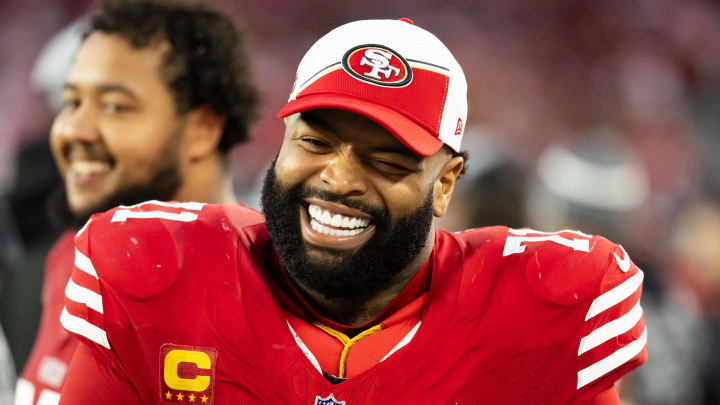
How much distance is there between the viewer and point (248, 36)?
3.51m

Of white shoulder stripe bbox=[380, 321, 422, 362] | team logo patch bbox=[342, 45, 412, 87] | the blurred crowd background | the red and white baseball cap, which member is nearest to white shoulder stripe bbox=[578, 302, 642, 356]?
white shoulder stripe bbox=[380, 321, 422, 362]

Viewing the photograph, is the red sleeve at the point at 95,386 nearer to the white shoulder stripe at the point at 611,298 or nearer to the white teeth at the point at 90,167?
the white shoulder stripe at the point at 611,298

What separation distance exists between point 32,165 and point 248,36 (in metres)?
1.48

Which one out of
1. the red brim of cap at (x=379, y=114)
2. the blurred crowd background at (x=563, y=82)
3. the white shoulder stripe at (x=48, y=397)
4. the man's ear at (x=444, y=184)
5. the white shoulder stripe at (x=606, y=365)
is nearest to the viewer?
the red brim of cap at (x=379, y=114)

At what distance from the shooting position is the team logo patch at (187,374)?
6.44 feet

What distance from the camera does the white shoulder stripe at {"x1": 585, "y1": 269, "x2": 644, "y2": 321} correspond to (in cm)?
203

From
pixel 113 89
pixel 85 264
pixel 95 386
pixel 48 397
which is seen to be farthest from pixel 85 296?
pixel 113 89

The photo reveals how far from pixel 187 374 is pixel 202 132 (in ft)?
4.33

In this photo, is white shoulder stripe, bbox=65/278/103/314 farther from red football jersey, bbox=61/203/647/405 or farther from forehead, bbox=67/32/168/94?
forehead, bbox=67/32/168/94

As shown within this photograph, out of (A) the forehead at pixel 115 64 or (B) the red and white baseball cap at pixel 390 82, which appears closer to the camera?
(B) the red and white baseball cap at pixel 390 82

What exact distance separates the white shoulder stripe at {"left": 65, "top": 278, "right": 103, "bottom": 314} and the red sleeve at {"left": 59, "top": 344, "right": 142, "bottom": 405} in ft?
0.28

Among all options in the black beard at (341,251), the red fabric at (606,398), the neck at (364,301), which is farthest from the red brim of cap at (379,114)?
the red fabric at (606,398)

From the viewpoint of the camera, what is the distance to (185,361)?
6.47 ft

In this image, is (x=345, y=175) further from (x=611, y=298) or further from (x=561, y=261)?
(x=611, y=298)
